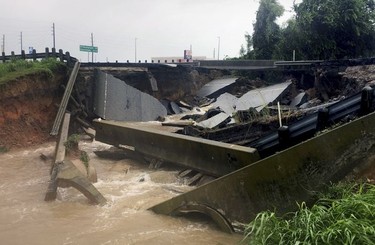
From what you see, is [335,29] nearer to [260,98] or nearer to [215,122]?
[260,98]

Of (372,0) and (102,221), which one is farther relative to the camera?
(372,0)

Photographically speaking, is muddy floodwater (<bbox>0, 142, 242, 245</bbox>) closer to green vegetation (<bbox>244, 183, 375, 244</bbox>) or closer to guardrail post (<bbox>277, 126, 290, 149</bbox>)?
green vegetation (<bbox>244, 183, 375, 244</bbox>)

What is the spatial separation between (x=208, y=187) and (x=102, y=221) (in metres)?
1.81

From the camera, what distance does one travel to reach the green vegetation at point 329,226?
3.32 m

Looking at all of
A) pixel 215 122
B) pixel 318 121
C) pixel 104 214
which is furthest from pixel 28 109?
pixel 318 121

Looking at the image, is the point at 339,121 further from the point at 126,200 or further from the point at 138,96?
the point at 138,96

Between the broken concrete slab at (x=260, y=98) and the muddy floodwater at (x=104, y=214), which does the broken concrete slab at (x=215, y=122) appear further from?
the broken concrete slab at (x=260, y=98)

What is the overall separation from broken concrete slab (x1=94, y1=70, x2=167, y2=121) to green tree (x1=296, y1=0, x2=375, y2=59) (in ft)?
41.9

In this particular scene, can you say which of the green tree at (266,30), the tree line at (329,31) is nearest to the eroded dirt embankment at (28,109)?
the tree line at (329,31)

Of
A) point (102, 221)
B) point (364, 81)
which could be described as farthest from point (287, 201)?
point (364, 81)

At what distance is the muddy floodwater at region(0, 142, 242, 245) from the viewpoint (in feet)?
16.6

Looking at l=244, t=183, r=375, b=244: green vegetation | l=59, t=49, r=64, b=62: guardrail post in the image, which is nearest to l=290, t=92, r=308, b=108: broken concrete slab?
l=244, t=183, r=375, b=244: green vegetation

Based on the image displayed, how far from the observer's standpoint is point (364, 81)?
378 inches

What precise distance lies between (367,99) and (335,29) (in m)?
18.1
